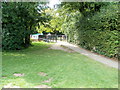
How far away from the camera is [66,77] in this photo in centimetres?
373

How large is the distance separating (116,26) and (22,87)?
586 centimetres

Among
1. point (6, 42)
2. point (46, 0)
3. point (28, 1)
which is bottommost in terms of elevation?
point (6, 42)

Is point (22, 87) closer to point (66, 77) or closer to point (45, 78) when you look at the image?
point (45, 78)

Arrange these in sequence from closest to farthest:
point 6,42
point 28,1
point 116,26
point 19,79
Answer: point 19,79 < point 116,26 < point 28,1 < point 6,42

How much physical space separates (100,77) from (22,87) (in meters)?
2.46

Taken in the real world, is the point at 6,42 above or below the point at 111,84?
above

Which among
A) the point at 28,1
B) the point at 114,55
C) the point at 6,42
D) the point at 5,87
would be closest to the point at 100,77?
the point at 5,87

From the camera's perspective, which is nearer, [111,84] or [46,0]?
[111,84]

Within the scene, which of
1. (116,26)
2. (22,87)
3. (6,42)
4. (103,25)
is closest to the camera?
(22,87)

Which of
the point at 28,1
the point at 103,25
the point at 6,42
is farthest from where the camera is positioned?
the point at 6,42

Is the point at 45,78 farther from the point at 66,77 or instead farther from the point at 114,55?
the point at 114,55

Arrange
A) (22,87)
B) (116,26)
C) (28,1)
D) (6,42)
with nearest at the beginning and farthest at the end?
1. (22,87)
2. (116,26)
3. (28,1)
4. (6,42)

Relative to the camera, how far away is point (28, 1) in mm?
7988

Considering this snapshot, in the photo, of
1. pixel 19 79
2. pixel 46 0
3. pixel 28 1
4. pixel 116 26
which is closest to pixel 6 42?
pixel 28 1
